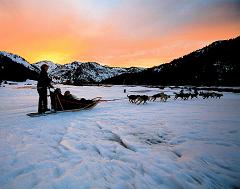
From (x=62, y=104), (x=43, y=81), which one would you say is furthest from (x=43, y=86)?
(x=62, y=104)

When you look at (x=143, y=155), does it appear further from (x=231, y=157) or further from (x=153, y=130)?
(x=153, y=130)

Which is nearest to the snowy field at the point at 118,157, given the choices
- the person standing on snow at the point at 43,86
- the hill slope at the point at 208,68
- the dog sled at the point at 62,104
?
the person standing on snow at the point at 43,86

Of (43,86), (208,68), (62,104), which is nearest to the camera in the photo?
(43,86)

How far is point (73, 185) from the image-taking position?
3344 mm

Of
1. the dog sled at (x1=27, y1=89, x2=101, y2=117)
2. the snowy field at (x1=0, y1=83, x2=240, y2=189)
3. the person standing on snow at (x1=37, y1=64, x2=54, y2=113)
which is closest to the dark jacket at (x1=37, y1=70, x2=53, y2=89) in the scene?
the person standing on snow at (x1=37, y1=64, x2=54, y2=113)

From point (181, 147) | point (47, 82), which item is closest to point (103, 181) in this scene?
point (181, 147)

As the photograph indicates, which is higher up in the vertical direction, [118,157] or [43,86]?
[43,86]

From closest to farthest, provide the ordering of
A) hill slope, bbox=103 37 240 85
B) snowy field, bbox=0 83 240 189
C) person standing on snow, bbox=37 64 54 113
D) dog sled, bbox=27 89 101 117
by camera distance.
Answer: snowy field, bbox=0 83 240 189
person standing on snow, bbox=37 64 54 113
dog sled, bbox=27 89 101 117
hill slope, bbox=103 37 240 85

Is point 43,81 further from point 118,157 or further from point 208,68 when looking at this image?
point 208,68

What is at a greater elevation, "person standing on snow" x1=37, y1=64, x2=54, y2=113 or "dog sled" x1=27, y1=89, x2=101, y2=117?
"person standing on snow" x1=37, y1=64, x2=54, y2=113

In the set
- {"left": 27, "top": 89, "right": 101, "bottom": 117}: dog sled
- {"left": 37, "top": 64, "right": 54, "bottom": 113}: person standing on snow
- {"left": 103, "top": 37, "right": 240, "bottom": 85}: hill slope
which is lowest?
{"left": 27, "top": 89, "right": 101, "bottom": 117}: dog sled

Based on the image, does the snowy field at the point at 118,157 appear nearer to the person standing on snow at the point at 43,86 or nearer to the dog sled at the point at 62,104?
the person standing on snow at the point at 43,86

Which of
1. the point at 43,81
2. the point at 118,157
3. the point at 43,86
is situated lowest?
the point at 118,157

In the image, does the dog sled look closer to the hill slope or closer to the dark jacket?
the dark jacket
